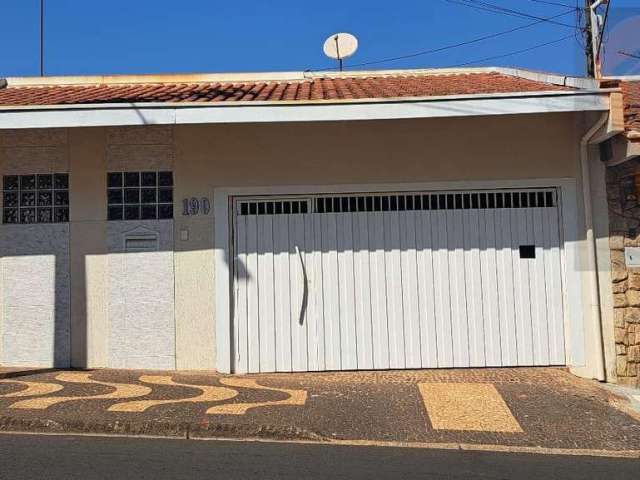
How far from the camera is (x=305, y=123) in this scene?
786 cm

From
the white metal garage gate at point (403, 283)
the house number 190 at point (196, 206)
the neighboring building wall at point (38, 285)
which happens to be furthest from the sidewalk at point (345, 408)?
the house number 190 at point (196, 206)

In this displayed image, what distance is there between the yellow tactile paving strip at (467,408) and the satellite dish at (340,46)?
610cm

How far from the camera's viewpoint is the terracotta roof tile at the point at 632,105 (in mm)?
7355

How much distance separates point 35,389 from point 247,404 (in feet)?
8.01

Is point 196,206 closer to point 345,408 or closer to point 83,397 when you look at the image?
point 83,397

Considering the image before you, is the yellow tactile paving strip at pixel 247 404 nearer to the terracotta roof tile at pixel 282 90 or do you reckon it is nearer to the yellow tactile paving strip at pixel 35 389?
the yellow tactile paving strip at pixel 35 389

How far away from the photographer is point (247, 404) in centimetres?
618

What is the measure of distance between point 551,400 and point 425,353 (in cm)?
183

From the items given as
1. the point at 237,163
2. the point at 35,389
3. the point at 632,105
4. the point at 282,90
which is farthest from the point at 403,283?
the point at 35,389

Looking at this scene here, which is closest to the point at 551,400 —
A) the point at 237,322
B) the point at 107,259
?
the point at 237,322

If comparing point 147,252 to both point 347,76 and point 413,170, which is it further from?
point 347,76

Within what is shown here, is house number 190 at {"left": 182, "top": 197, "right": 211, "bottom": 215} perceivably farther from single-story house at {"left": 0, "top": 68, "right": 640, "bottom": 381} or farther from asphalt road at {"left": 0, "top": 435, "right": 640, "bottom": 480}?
asphalt road at {"left": 0, "top": 435, "right": 640, "bottom": 480}

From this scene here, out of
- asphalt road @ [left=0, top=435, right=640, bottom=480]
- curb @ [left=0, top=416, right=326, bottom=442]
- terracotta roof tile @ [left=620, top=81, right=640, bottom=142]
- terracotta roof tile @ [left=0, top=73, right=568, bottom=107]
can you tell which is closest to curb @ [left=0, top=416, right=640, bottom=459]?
curb @ [left=0, top=416, right=326, bottom=442]

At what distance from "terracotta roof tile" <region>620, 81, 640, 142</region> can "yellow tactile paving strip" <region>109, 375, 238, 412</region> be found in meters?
5.30
